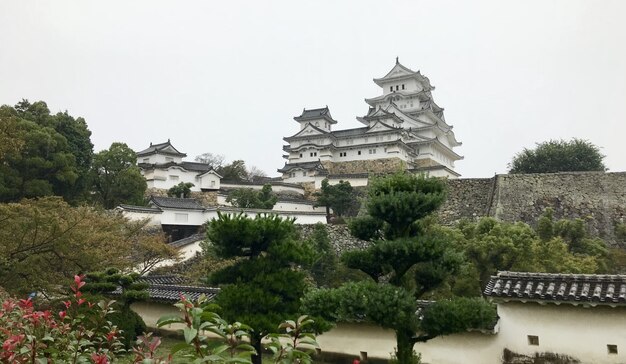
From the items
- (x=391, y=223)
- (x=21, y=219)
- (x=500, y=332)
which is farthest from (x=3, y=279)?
(x=500, y=332)

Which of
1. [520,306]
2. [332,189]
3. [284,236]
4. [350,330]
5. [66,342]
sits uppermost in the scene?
[332,189]

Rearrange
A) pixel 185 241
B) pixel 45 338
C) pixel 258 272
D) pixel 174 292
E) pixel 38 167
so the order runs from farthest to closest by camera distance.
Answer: pixel 185 241 → pixel 38 167 → pixel 174 292 → pixel 258 272 → pixel 45 338

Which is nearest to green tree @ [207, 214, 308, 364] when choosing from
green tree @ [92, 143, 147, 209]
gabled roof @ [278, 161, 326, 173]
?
green tree @ [92, 143, 147, 209]

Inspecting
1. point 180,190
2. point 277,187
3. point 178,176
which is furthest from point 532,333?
point 178,176

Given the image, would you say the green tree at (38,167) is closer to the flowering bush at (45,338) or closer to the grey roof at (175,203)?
the grey roof at (175,203)

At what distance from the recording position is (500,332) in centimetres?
771

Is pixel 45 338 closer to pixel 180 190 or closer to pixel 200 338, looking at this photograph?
pixel 200 338

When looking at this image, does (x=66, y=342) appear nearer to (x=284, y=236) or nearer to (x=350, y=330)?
(x=284, y=236)

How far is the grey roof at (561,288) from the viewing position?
690 centimetres

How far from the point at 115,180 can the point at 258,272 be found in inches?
834

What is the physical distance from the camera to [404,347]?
21.3 feet

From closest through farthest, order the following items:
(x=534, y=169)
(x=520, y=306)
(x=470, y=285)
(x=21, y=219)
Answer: (x=520, y=306) → (x=21, y=219) → (x=470, y=285) → (x=534, y=169)

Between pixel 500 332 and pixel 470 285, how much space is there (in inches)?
200

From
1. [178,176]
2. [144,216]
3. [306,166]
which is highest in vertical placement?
[306,166]
